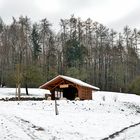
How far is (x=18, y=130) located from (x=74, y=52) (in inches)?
2663

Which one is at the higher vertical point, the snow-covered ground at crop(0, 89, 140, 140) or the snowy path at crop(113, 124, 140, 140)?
the snow-covered ground at crop(0, 89, 140, 140)

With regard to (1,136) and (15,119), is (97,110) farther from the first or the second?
(1,136)

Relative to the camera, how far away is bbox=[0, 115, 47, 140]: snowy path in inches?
841

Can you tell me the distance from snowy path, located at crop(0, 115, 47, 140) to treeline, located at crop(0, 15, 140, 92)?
5527cm

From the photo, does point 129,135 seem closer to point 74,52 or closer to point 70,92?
point 70,92

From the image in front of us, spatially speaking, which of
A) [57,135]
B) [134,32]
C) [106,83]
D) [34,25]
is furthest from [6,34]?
[57,135]

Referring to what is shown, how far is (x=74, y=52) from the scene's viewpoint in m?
90.0

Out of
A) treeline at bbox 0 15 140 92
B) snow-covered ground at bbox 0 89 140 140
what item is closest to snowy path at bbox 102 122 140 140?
snow-covered ground at bbox 0 89 140 140

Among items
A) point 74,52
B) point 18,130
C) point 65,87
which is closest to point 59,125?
point 18,130

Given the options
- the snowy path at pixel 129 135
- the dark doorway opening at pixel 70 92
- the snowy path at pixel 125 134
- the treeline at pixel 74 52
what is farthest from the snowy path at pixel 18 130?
the treeline at pixel 74 52

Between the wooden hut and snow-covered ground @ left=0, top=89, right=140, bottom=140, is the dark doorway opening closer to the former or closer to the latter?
the wooden hut

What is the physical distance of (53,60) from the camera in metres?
90.9

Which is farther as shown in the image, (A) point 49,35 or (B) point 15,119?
(A) point 49,35

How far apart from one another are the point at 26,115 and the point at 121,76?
7063 centimetres
